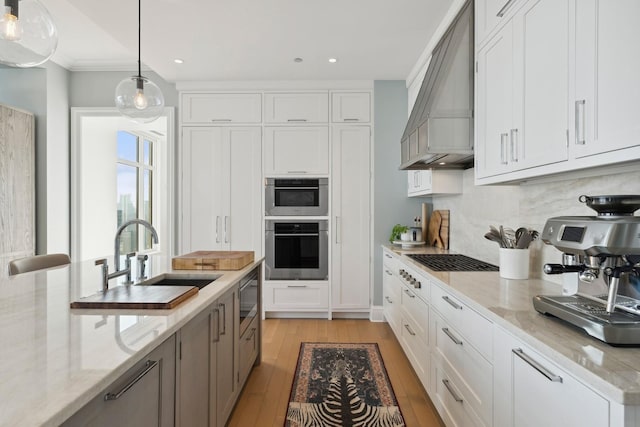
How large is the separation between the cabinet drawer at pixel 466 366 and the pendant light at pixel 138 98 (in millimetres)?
2261

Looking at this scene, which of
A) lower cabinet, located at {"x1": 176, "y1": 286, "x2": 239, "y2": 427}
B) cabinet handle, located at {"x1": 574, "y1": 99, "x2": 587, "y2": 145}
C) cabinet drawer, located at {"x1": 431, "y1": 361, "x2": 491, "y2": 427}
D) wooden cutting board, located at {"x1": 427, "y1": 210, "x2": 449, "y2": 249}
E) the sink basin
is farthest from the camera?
wooden cutting board, located at {"x1": 427, "y1": 210, "x2": 449, "y2": 249}

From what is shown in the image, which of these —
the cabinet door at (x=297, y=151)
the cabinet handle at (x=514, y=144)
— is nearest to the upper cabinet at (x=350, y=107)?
the cabinet door at (x=297, y=151)

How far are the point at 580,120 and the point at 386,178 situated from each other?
2928 mm

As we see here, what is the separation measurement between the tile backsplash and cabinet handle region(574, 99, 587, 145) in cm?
31

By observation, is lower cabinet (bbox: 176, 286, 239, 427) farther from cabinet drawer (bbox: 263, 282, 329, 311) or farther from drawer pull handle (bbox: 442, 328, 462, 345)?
cabinet drawer (bbox: 263, 282, 329, 311)

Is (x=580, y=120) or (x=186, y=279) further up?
(x=580, y=120)

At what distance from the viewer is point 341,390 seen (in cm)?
252

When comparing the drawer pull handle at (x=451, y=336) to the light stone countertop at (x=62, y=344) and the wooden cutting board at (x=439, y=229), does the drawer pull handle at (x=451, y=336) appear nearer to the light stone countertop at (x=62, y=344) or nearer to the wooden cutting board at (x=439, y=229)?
the light stone countertop at (x=62, y=344)

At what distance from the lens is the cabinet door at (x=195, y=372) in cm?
137

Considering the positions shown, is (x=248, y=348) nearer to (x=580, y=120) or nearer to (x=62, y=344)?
(x=62, y=344)

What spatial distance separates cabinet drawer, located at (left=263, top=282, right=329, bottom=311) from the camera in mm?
4227

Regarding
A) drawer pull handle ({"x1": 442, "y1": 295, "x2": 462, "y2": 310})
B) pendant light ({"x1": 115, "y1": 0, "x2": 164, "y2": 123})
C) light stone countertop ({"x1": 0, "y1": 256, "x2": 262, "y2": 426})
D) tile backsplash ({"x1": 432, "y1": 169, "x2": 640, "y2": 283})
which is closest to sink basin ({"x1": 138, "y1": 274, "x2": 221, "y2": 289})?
light stone countertop ({"x1": 0, "y1": 256, "x2": 262, "y2": 426})

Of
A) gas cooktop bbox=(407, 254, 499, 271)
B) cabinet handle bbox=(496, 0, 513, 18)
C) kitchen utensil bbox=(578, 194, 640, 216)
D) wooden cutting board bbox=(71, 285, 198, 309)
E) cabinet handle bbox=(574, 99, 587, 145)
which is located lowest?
gas cooktop bbox=(407, 254, 499, 271)

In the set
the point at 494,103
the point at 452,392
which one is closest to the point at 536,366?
the point at 452,392
